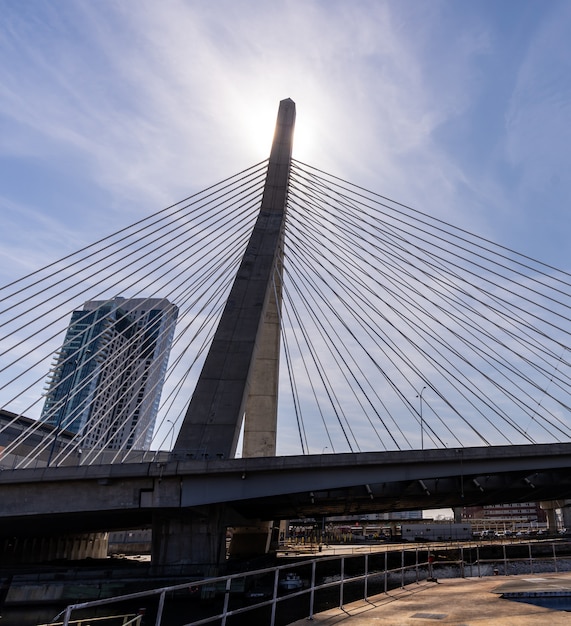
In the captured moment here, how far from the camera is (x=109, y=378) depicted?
119 feet

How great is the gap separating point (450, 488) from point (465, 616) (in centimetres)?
2347

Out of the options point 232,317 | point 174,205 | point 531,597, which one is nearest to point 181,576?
point 232,317

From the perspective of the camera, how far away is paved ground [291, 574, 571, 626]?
370 inches

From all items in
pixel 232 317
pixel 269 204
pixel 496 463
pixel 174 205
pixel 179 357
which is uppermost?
pixel 269 204

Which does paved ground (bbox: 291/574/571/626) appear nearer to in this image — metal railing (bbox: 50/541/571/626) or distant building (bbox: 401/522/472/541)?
metal railing (bbox: 50/541/571/626)

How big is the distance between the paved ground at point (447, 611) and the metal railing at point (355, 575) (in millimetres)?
448

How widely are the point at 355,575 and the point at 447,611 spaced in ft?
102

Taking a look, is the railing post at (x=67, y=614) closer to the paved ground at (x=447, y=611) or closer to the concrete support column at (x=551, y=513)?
the paved ground at (x=447, y=611)

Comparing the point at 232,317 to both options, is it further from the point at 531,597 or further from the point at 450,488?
the point at 531,597

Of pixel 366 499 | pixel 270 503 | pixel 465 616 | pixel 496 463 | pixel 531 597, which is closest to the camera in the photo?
pixel 465 616

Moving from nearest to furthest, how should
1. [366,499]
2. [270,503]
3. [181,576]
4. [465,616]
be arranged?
[465,616], [181,576], [270,503], [366,499]

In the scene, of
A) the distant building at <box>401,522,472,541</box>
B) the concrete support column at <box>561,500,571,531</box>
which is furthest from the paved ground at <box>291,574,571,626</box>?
the concrete support column at <box>561,500,571,531</box>

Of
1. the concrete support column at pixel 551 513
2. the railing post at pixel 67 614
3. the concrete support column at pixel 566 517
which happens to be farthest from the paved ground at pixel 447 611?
the concrete support column at pixel 566 517

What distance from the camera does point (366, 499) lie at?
3359cm
